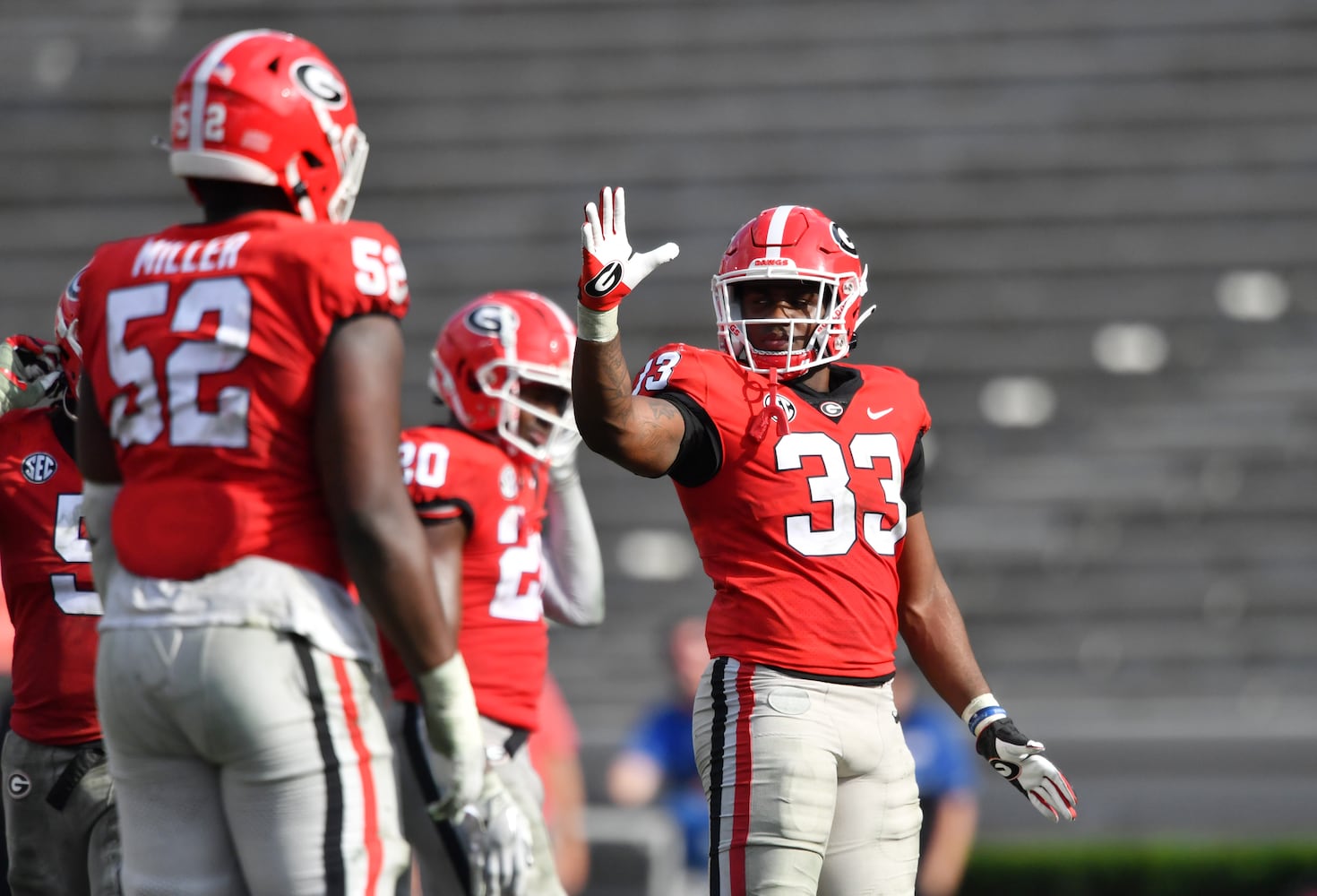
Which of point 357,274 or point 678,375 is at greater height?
point 357,274

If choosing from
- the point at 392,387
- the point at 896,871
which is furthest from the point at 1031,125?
the point at 392,387

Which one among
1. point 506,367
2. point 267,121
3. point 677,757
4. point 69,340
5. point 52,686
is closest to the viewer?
point 267,121

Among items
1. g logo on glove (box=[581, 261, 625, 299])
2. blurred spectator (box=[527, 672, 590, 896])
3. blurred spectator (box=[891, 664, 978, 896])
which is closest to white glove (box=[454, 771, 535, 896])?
g logo on glove (box=[581, 261, 625, 299])

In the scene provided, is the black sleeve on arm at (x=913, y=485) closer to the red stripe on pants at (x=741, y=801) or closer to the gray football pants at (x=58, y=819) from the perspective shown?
the red stripe on pants at (x=741, y=801)

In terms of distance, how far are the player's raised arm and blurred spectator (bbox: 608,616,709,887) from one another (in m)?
3.30

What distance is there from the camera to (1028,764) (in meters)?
3.47

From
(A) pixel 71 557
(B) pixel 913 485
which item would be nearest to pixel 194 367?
(A) pixel 71 557

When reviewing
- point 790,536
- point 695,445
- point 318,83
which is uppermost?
point 318,83

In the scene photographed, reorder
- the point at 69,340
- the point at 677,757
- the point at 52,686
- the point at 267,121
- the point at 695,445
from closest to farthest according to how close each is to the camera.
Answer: the point at 267,121 → the point at 695,445 → the point at 52,686 → the point at 69,340 → the point at 677,757

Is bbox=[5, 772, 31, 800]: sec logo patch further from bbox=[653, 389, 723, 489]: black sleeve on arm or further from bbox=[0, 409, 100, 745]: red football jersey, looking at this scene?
bbox=[653, 389, 723, 489]: black sleeve on arm

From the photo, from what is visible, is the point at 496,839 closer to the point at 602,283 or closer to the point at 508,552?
the point at 602,283

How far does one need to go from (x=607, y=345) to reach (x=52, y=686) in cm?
139

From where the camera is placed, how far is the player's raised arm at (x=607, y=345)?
2975 mm

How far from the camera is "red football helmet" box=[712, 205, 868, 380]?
342 centimetres
